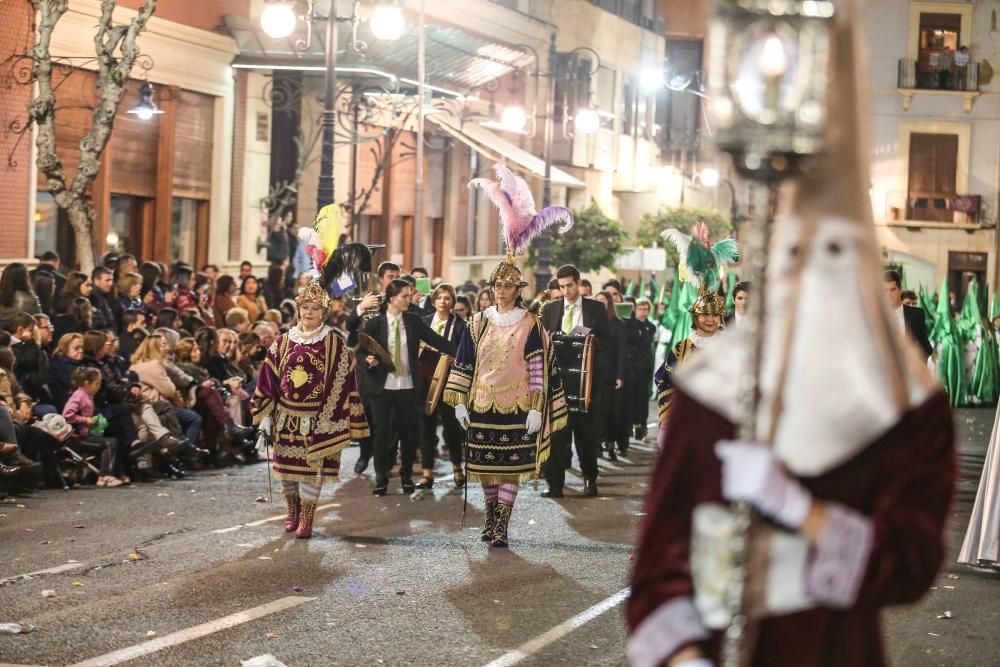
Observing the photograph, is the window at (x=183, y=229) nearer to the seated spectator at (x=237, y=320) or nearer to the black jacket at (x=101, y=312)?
the seated spectator at (x=237, y=320)

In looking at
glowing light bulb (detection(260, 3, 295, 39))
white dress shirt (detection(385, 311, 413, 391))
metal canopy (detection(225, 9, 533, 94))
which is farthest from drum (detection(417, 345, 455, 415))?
metal canopy (detection(225, 9, 533, 94))

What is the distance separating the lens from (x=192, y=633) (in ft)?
26.3

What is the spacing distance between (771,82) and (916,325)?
11982 millimetres

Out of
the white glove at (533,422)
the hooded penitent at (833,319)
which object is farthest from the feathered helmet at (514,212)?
the hooded penitent at (833,319)

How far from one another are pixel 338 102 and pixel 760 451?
26.7 meters

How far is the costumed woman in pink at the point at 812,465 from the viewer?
3.37 metres

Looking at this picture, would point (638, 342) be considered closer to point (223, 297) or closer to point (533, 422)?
point (223, 297)

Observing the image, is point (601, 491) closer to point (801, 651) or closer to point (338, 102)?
point (801, 651)

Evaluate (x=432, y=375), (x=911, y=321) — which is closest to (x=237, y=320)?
(x=432, y=375)

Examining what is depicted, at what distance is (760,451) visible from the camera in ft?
10.8

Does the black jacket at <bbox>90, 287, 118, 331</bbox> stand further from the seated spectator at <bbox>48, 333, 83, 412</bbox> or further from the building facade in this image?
the building facade

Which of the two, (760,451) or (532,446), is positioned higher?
(760,451)

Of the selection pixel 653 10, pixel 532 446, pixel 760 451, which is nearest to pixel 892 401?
pixel 760 451

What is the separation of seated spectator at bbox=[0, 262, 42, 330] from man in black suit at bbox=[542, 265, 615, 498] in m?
4.86
